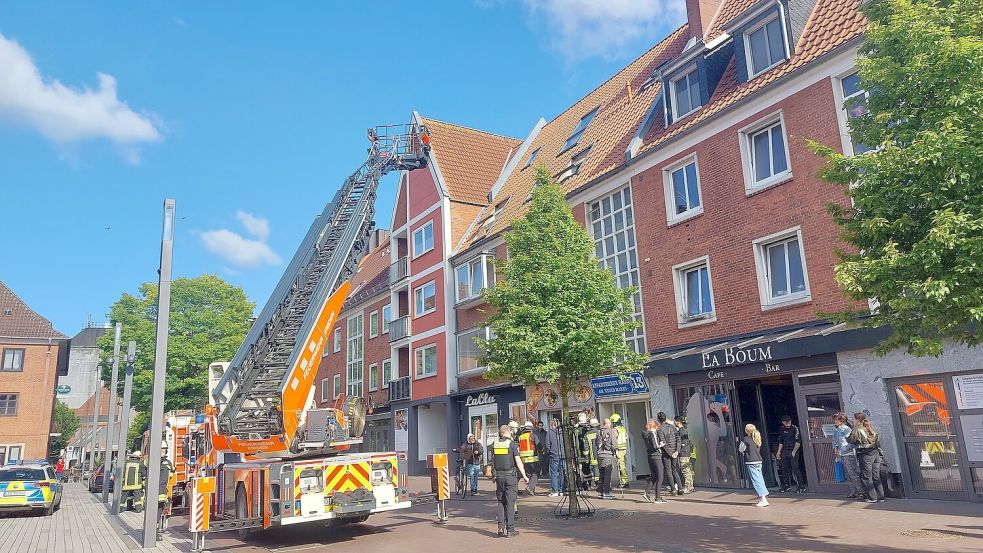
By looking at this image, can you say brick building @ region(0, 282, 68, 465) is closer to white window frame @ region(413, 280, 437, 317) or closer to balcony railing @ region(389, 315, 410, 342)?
balcony railing @ region(389, 315, 410, 342)

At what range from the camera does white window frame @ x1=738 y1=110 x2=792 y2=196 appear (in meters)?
14.7

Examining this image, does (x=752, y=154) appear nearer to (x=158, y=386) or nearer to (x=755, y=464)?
(x=755, y=464)

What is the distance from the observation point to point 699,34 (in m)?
20.3

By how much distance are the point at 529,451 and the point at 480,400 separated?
10.8 meters

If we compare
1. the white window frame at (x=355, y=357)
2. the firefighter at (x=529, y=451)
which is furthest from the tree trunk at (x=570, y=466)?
the white window frame at (x=355, y=357)

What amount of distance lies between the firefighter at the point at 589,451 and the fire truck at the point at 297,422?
17.5 ft

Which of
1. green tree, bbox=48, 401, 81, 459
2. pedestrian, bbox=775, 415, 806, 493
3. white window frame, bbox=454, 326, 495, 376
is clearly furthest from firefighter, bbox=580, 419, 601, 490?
green tree, bbox=48, 401, 81, 459

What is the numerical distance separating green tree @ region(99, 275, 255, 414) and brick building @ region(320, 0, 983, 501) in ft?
84.9

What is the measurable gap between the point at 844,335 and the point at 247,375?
1114cm

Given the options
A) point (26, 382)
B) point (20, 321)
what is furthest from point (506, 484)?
point (20, 321)

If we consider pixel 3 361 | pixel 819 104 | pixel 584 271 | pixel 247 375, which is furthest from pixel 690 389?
pixel 3 361

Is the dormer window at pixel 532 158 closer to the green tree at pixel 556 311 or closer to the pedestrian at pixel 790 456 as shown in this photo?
the green tree at pixel 556 311

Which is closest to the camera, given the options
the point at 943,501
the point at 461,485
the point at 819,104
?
the point at 943,501

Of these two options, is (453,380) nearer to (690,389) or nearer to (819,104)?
(690,389)
